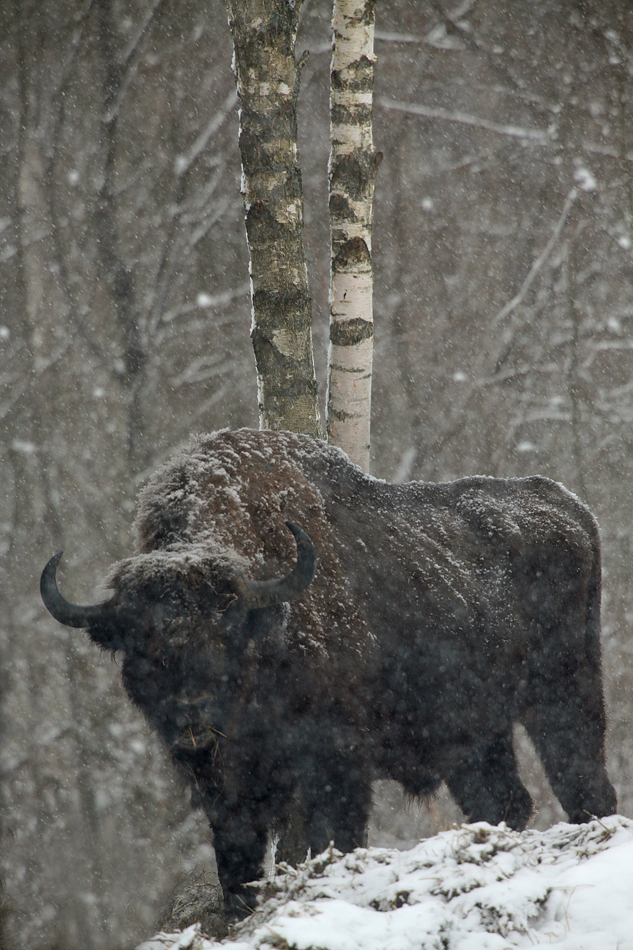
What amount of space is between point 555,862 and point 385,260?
834 cm

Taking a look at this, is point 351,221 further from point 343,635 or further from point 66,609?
point 66,609

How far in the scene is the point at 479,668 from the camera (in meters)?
3.79

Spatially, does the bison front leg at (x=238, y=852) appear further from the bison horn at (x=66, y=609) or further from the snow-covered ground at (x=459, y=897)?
the bison horn at (x=66, y=609)

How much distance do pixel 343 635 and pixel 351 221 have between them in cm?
254

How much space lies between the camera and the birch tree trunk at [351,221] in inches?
164

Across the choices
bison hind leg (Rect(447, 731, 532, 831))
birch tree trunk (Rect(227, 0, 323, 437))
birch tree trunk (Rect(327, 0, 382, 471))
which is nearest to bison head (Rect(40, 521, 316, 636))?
birch tree trunk (Rect(227, 0, 323, 437))

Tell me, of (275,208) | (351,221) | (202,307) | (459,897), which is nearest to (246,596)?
(459,897)

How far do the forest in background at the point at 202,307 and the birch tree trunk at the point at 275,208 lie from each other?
4.62 m

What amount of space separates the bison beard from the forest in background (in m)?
5.18

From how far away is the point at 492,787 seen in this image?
4.21m

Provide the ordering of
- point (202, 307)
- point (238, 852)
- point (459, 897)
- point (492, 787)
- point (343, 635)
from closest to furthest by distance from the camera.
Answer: point (459, 897), point (238, 852), point (343, 635), point (492, 787), point (202, 307)

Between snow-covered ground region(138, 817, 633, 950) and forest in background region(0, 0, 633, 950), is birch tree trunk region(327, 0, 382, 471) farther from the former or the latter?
forest in background region(0, 0, 633, 950)

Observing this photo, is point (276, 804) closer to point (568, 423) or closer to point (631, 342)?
point (568, 423)

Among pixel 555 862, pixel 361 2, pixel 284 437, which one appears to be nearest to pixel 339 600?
pixel 284 437
